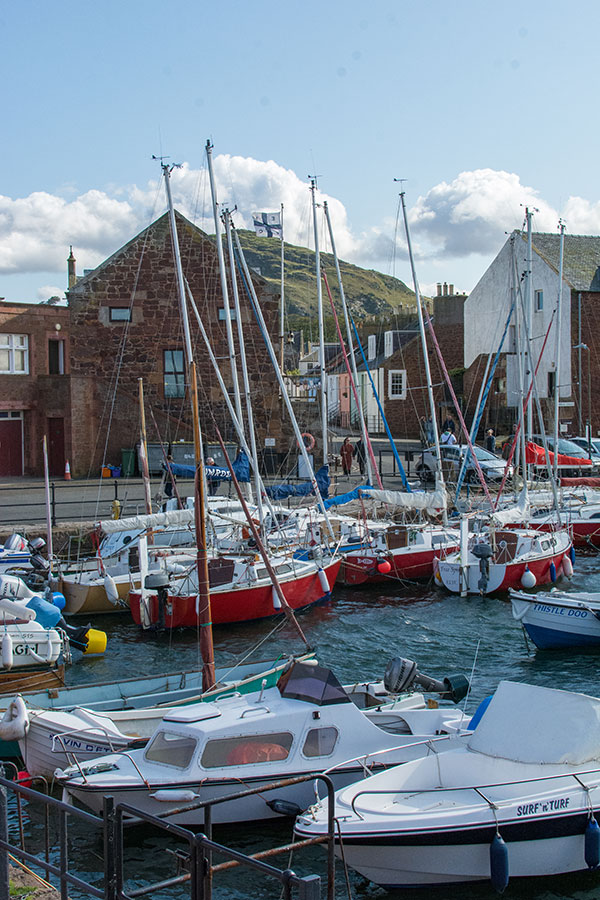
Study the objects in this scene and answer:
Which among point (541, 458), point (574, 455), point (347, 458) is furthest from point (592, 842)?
point (574, 455)

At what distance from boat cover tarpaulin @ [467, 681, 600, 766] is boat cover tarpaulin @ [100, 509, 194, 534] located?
12.5m

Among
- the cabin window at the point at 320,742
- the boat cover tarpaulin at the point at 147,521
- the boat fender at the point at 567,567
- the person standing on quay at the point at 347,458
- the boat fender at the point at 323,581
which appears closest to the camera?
the cabin window at the point at 320,742

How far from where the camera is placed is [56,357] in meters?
38.1

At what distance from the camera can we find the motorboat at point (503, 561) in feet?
77.4

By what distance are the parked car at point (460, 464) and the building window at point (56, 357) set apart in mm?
15259

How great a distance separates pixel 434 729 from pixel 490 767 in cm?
177

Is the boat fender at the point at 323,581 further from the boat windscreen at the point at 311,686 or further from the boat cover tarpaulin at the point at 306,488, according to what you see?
the boat windscreen at the point at 311,686

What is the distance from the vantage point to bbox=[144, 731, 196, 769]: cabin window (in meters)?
11.1

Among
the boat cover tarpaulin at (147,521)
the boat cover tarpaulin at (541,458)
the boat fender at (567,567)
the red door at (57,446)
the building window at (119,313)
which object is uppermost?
the building window at (119,313)

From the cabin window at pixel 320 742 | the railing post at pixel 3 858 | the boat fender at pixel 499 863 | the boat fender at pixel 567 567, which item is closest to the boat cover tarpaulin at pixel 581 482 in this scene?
the boat fender at pixel 567 567

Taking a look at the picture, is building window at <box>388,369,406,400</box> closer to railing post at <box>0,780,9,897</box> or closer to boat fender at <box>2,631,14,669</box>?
boat fender at <box>2,631,14,669</box>

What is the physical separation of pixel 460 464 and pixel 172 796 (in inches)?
993

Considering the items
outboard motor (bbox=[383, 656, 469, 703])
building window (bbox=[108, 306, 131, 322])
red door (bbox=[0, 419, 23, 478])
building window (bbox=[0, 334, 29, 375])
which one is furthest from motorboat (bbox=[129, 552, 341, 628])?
building window (bbox=[108, 306, 131, 322])

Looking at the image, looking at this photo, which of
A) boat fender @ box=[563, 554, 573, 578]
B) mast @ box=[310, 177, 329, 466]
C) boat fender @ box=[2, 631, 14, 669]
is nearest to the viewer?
boat fender @ box=[2, 631, 14, 669]
